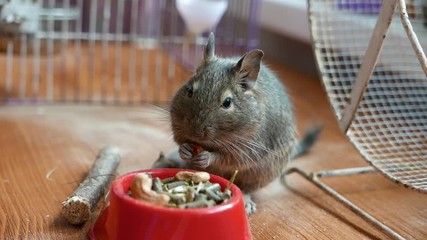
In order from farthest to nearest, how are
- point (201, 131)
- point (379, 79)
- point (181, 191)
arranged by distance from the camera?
1. point (379, 79)
2. point (201, 131)
3. point (181, 191)

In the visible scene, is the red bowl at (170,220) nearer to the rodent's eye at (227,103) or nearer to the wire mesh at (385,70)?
the rodent's eye at (227,103)

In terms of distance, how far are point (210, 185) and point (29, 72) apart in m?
1.72

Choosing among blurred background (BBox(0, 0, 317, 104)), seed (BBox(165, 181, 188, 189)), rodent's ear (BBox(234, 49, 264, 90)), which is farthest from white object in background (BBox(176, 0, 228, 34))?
seed (BBox(165, 181, 188, 189))

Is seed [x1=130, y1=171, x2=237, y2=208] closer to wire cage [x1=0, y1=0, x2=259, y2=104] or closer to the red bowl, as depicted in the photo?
the red bowl

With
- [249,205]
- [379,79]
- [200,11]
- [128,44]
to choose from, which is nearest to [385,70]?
[379,79]

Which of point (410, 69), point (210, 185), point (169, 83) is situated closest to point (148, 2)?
point (169, 83)

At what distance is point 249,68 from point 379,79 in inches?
30.4

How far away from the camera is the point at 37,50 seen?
7.61 ft

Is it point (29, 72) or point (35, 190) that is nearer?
point (35, 190)

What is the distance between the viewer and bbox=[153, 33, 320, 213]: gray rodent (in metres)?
1.23

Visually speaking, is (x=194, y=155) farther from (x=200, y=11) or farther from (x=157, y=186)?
(x=200, y=11)

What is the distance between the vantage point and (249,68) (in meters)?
1.28

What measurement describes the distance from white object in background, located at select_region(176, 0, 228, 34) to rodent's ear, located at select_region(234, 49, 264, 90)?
0.92 metres

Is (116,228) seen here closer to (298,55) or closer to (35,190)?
(35,190)
